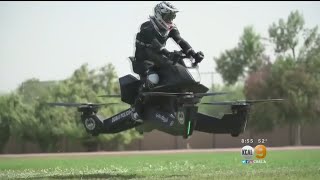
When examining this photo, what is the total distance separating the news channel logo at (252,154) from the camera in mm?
20077

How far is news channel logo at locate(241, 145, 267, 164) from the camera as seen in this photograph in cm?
2008

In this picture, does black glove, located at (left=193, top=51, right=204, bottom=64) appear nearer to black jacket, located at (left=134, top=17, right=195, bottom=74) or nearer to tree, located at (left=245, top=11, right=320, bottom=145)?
black jacket, located at (left=134, top=17, right=195, bottom=74)

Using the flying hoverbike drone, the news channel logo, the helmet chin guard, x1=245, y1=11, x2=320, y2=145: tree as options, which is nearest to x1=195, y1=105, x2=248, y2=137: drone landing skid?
the flying hoverbike drone

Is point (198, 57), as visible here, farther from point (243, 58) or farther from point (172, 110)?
point (243, 58)

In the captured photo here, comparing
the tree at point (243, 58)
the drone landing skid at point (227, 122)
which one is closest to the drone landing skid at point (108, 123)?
the drone landing skid at point (227, 122)

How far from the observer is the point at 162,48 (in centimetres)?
1619

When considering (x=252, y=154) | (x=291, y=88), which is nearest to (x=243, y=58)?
(x=291, y=88)

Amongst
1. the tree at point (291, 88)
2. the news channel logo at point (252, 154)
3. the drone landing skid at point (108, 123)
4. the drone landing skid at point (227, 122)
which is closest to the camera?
the drone landing skid at point (227, 122)

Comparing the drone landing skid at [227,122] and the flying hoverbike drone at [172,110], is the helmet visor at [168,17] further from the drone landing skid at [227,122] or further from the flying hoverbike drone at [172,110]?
the drone landing skid at [227,122]

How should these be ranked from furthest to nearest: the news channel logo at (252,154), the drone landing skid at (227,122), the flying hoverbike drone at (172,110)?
the news channel logo at (252,154)
the drone landing skid at (227,122)
the flying hoverbike drone at (172,110)

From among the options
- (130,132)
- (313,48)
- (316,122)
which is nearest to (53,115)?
(130,132)

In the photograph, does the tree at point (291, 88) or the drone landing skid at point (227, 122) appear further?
the tree at point (291, 88)

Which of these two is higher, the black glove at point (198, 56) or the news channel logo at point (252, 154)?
the black glove at point (198, 56)

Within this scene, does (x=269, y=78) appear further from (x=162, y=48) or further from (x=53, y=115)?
(x=162, y=48)
